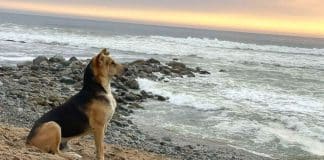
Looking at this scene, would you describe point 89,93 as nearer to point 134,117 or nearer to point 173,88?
point 134,117

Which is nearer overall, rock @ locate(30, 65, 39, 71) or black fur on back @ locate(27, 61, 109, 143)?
black fur on back @ locate(27, 61, 109, 143)

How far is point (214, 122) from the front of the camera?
14.3 metres

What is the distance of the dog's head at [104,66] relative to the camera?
6.72m

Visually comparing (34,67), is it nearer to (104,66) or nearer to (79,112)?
(79,112)

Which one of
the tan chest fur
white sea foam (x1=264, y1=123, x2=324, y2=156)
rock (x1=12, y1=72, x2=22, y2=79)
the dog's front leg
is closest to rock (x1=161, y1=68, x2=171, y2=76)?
rock (x1=12, y1=72, x2=22, y2=79)

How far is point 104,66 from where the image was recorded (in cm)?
677

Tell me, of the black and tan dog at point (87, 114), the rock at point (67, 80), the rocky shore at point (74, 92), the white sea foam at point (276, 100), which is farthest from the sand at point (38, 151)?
the rock at point (67, 80)

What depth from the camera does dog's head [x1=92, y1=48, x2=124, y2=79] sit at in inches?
265

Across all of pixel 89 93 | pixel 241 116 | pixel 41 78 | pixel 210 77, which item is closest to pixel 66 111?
pixel 89 93

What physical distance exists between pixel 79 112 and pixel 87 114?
0.12 metres

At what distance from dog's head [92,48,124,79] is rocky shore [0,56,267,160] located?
3362mm

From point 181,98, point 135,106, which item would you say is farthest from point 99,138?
point 181,98

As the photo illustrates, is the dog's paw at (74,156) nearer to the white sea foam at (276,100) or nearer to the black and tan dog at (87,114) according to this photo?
the black and tan dog at (87,114)

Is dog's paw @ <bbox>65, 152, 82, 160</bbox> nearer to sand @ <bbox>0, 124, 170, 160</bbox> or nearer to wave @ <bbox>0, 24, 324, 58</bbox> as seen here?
sand @ <bbox>0, 124, 170, 160</bbox>
